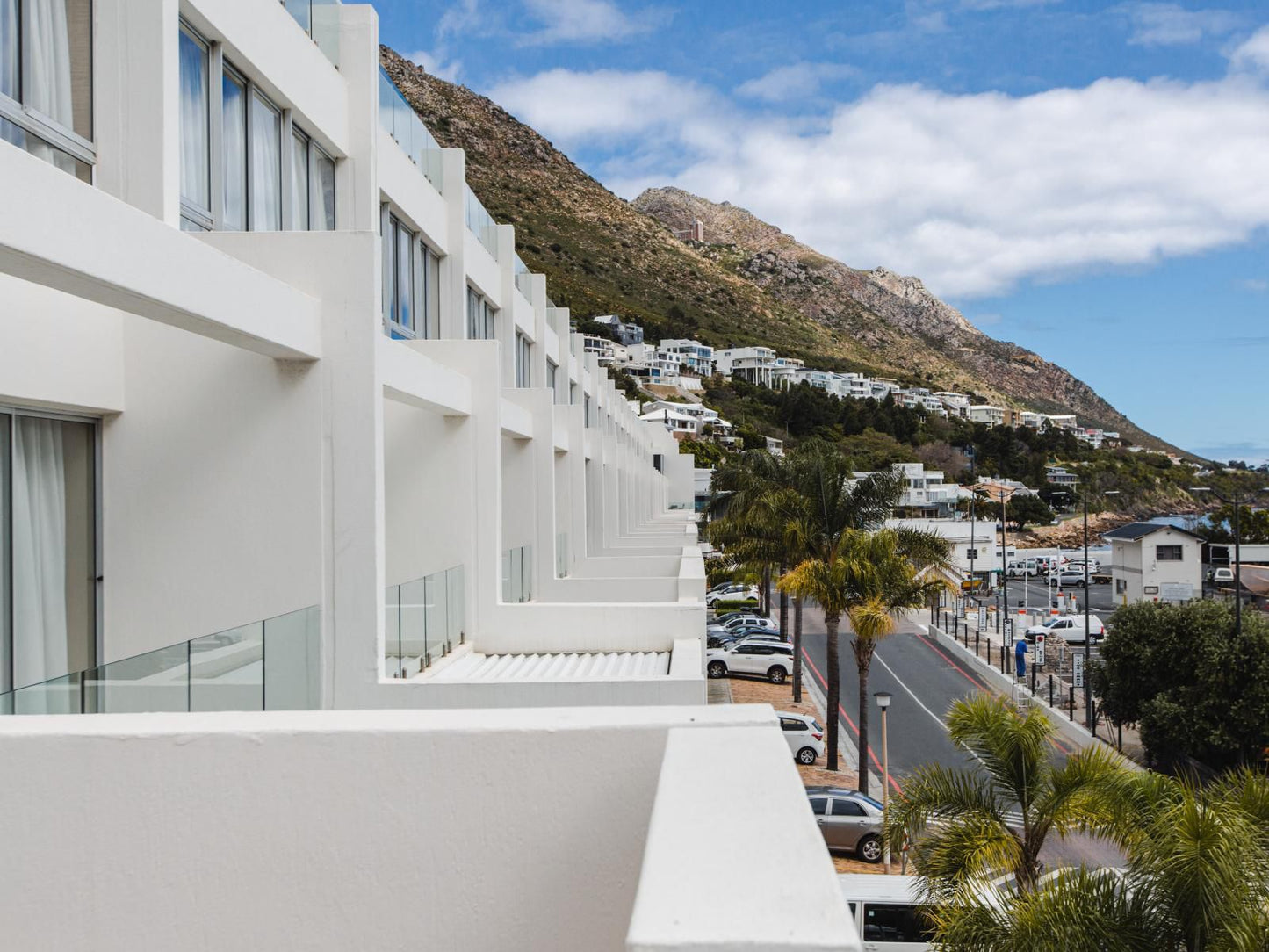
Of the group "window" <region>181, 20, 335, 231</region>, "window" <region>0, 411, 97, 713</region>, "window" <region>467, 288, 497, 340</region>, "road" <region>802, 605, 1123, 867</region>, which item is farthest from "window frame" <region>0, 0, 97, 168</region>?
"road" <region>802, 605, 1123, 867</region>

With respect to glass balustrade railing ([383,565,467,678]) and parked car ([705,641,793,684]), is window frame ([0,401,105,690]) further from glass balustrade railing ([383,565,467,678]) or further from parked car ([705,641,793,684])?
parked car ([705,641,793,684])

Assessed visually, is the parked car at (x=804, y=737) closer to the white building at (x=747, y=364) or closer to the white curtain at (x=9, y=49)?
the white curtain at (x=9, y=49)

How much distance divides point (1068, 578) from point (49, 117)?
9379 cm

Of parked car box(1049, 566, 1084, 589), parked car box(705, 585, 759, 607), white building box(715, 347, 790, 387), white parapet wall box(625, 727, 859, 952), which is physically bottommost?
parked car box(1049, 566, 1084, 589)

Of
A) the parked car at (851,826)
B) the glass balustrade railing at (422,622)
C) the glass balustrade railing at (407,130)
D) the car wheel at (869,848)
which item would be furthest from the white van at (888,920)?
the glass balustrade railing at (407,130)

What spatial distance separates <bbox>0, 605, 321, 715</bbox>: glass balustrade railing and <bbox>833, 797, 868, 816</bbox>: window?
13.8 m

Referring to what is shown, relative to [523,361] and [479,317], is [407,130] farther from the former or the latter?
[523,361]

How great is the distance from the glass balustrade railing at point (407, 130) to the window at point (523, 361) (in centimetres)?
713

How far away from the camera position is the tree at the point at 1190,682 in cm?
2667

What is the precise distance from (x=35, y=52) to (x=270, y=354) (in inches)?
106

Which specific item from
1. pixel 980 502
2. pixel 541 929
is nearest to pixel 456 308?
pixel 541 929

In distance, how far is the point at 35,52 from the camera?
730 centimetres

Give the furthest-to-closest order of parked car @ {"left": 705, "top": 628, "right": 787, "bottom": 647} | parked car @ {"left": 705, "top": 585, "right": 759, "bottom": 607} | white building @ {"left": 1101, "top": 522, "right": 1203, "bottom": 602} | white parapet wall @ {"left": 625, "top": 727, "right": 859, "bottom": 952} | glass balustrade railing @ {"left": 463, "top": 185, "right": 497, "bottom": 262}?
white building @ {"left": 1101, "top": 522, "right": 1203, "bottom": 602}, parked car @ {"left": 705, "top": 585, "right": 759, "bottom": 607}, parked car @ {"left": 705, "top": 628, "right": 787, "bottom": 647}, glass balustrade railing @ {"left": 463, "top": 185, "right": 497, "bottom": 262}, white parapet wall @ {"left": 625, "top": 727, "right": 859, "bottom": 952}

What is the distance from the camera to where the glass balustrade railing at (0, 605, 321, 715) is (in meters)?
6.00
